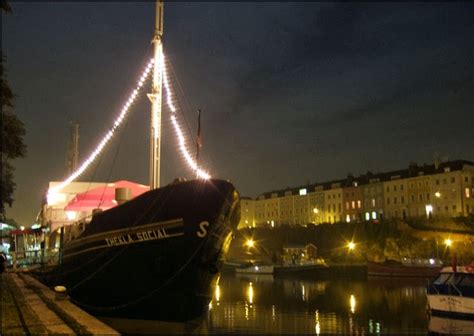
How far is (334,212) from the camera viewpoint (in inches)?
4198

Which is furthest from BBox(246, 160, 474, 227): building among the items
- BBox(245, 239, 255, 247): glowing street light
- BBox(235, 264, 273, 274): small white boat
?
BBox(235, 264, 273, 274): small white boat

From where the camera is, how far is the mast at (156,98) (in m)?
19.9

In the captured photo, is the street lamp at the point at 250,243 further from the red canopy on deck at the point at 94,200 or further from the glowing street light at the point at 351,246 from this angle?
the red canopy on deck at the point at 94,200

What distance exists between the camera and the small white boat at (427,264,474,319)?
22.0m

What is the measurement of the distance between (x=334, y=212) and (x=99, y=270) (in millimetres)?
91574

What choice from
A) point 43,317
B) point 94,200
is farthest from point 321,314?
point 43,317

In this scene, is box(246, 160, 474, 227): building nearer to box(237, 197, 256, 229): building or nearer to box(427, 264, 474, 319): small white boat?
box(237, 197, 256, 229): building

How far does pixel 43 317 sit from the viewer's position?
12.8 m

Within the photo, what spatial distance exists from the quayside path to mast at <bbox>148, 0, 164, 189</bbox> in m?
5.85

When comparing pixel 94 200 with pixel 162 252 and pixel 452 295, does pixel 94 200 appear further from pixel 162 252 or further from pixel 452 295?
pixel 452 295

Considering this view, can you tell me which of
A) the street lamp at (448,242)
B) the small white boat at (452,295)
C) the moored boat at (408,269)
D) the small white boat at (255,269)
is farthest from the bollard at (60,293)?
the street lamp at (448,242)

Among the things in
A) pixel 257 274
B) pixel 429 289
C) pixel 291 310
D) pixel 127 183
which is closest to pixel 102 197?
pixel 127 183

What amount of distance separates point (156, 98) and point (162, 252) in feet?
21.1

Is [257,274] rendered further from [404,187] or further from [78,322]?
[78,322]
